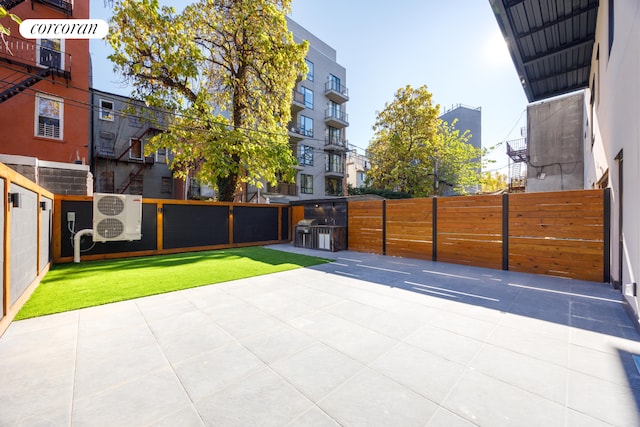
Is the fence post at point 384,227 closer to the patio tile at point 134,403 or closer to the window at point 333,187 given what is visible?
the patio tile at point 134,403

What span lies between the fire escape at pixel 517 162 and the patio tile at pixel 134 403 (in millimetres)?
16255

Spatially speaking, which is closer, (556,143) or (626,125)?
(626,125)

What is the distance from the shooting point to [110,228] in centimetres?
688

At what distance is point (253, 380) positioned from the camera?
6.48 ft

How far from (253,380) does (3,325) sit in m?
3.00

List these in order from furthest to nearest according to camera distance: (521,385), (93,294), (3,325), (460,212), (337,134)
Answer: (337,134), (460,212), (93,294), (3,325), (521,385)

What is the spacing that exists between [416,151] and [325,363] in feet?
54.4

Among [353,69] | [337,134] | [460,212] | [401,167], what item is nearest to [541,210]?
[460,212]

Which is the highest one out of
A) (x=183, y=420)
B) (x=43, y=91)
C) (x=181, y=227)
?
(x=43, y=91)

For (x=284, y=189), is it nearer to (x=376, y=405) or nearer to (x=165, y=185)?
(x=165, y=185)

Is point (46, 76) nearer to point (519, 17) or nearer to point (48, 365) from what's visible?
point (48, 365)

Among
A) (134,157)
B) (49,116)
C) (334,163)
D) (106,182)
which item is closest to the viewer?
(49,116)

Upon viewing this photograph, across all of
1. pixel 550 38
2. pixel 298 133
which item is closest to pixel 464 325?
pixel 550 38

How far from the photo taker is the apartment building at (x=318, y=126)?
1875 cm
